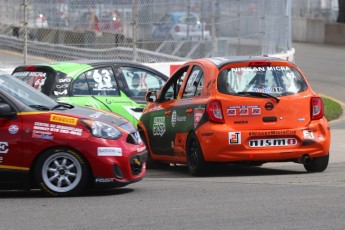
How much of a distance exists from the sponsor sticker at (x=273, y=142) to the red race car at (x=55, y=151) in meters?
2.14

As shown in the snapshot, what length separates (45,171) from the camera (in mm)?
9016

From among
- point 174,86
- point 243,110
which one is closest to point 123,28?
point 174,86

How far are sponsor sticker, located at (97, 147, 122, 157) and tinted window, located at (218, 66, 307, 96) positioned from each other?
7.16ft

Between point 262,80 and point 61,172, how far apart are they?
126 inches

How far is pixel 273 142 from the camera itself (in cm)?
1087

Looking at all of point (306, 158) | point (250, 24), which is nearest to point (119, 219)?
point (306, 158)

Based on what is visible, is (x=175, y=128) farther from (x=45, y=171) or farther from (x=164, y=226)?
(x=164, y=226)

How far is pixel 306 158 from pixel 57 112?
3.41 metres

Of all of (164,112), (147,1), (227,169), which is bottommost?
(227,169)

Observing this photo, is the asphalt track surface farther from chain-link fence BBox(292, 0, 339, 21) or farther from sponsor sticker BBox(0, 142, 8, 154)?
chain-link fence BBox(292, 0, 339, 21)

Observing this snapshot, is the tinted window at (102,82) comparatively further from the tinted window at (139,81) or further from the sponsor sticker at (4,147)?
the sponsor sticker at (4,147)

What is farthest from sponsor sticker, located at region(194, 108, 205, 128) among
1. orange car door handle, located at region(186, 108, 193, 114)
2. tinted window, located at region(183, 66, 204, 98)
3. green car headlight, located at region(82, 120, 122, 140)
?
green car headlight, located at region(82, 120, 122, 140)

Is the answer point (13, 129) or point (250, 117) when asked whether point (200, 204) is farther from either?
point (250, 117)

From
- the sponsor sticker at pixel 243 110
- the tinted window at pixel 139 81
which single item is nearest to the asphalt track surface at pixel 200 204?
the sponsor sticker at pixel 243 110
